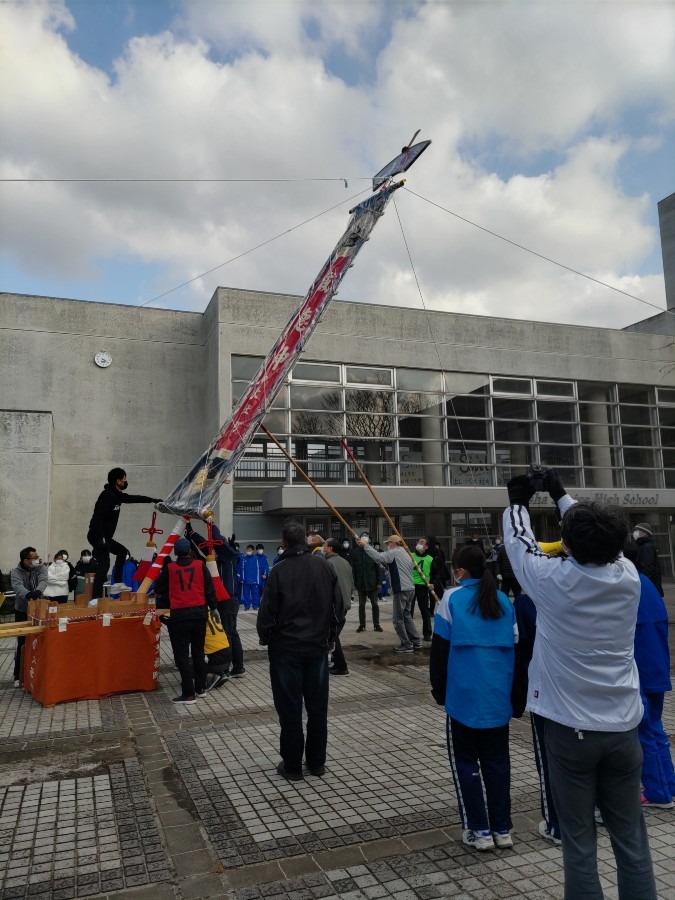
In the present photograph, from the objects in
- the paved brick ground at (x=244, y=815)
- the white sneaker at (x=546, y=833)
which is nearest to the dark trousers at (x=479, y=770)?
the paved brick ground at (x=244, y=815)

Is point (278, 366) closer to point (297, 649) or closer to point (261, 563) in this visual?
point (297, 649)

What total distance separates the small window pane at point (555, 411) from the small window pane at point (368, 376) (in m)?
6.53

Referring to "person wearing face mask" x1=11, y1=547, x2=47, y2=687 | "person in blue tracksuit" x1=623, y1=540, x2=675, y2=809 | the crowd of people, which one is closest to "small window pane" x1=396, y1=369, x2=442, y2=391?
"person wearing face mask" x1=11, y1=547, x2=47, y2=687

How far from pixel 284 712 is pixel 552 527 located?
77.2ft

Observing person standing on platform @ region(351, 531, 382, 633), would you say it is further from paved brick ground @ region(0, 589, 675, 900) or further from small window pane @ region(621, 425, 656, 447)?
small window pane @ region(621, 425, 656, 447)

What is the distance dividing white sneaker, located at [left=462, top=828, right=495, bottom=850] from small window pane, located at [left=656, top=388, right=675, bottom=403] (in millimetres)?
27360

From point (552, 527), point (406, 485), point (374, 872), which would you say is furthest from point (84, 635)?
point (552, 527)

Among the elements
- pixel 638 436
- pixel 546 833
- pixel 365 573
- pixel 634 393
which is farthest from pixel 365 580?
pixel 634 393

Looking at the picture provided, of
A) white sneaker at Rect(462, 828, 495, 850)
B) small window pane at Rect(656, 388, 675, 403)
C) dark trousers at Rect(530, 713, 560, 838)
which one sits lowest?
white sneaker at Rect(462, 828, 495, 850)

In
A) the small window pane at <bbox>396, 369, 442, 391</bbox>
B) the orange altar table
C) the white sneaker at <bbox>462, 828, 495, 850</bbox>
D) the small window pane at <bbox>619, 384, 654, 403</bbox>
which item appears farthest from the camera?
the small window pane at <bbox>619, 384, 654, 403</bbox>

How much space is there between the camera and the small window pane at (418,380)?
2416 centimetres

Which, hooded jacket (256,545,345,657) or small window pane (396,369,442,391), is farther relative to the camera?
small window pane (396,369,442,391)

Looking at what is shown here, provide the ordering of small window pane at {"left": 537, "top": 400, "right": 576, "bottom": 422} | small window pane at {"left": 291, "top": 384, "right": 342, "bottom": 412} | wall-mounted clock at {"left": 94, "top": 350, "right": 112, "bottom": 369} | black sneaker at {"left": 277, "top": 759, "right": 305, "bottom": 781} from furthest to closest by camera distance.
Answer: small window pane at {"left": 537, "top": 400, "right": 576, "bottom": 422} → small window pane at {"left": 291, "top": 384, "right": 342, "bottom": 412} → wall-mounted clock at {"left": 94, "top": 350, "right": 112, "bottom": 369} → black sneaker at {"left": 277, "top": 759, "right": 305, "bottom": 781}

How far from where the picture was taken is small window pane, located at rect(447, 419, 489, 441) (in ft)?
80.6
